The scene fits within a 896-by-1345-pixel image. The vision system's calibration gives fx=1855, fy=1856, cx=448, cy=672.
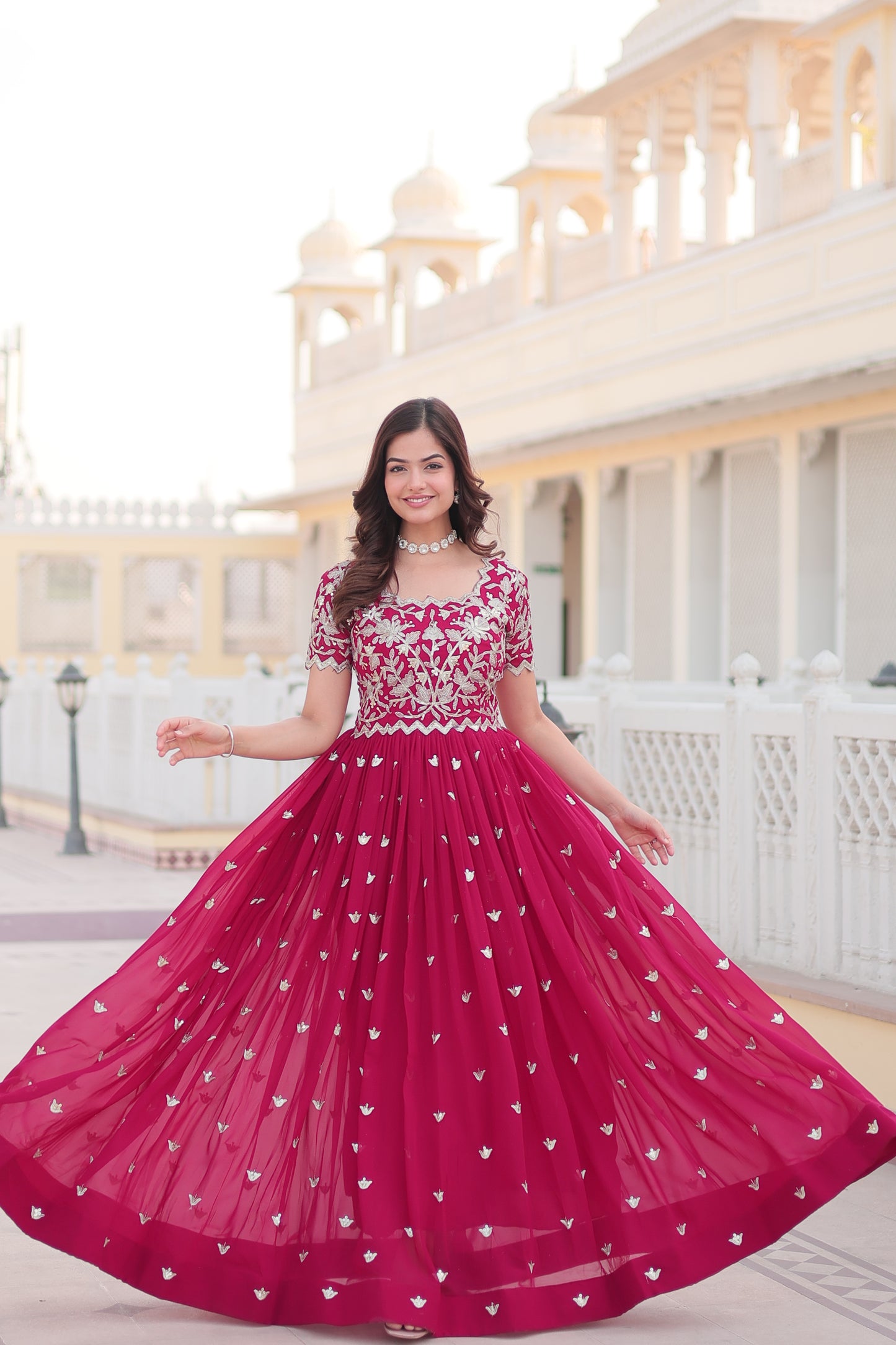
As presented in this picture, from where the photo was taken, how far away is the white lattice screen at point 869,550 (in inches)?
495

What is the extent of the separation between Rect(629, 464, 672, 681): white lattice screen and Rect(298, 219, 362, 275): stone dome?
8.99m

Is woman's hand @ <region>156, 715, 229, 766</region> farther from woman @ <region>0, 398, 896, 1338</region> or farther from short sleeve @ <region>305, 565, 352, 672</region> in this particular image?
short sleeve @ <region>305, 565, 352, 672</region>

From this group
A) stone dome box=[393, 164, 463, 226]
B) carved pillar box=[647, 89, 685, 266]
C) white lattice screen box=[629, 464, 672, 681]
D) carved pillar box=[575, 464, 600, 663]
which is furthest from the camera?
stone dome box=[393, 164, 463, 226]

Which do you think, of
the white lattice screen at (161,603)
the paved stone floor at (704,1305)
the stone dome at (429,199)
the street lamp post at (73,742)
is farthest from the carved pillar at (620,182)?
the paved stone floor at (704,1305)

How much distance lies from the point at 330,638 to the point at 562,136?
15097mm

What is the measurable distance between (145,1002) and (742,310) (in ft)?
37.1

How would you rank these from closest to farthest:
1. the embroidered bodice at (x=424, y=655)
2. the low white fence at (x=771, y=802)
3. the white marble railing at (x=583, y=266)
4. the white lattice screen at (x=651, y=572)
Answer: the embroidered bodice at (x=424, y=655), the low white fence at (x=771, y=802), the white lattice screen at (x=651, y=572), the white marble railing at (x=583, y=266)

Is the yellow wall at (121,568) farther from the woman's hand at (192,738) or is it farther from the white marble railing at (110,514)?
the woman's hand at (192,738)

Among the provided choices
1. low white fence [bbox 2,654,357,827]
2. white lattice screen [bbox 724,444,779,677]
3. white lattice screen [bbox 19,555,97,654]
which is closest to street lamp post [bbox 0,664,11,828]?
low white fence [bbox 2,654,357,827]

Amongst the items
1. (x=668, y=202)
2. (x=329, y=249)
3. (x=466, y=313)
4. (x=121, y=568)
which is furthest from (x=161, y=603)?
(x=668, y=202)

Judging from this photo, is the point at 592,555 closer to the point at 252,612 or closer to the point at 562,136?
the point at 562,136

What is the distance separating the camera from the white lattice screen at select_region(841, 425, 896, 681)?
1258 cm

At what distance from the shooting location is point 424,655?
3.32m

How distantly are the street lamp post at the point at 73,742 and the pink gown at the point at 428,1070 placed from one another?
30.1ft
